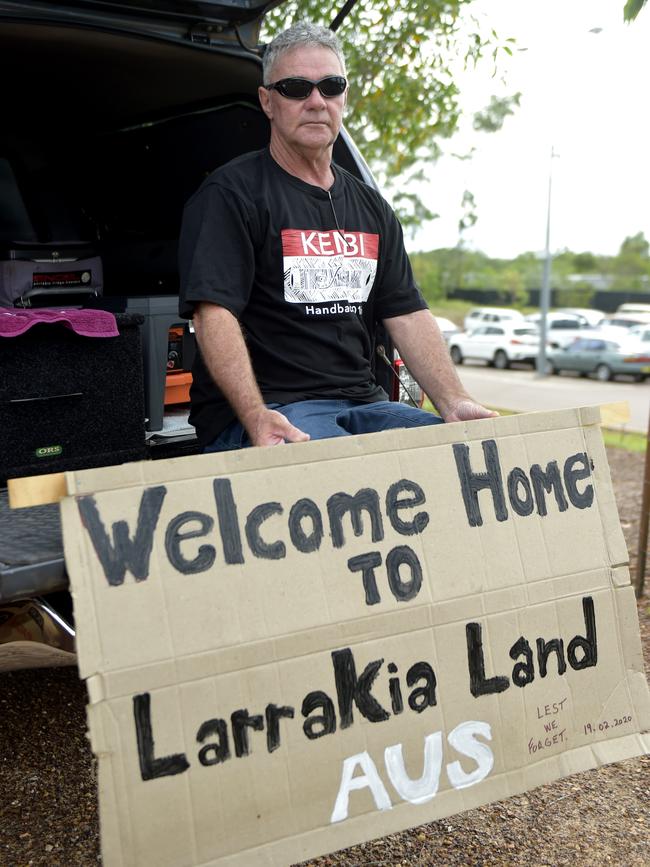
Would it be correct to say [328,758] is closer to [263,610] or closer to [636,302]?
[263,610]

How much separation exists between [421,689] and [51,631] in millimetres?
822

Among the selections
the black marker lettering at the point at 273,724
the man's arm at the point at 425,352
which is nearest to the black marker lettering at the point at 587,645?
the black marker lettering at the point at 273,724

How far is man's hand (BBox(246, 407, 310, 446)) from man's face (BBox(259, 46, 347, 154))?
2.85ft

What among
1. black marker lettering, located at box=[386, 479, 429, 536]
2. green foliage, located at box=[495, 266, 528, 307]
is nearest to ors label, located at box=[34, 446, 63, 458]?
black marker lettering, located at box=[386, 479, 429, 536]

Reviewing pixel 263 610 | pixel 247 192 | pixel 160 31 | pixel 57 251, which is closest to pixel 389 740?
pixel 263 610

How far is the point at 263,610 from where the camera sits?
195cm

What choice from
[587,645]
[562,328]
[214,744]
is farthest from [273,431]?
[562,328]

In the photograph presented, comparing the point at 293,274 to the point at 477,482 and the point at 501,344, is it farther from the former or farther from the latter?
the point at 501,344

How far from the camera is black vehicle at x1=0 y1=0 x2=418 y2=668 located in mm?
2943

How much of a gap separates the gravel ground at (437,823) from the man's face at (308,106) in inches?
74.6

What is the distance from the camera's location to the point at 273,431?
2.36m

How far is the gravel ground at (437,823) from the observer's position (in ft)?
8.16

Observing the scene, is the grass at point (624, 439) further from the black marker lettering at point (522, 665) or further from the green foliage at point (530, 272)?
the green foliage at point (530, 272)

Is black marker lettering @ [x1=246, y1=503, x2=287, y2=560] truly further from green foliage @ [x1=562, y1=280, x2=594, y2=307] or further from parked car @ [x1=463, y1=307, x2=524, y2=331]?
green foliage @ [x1=562, y1=280, x2=594, y2=307]
